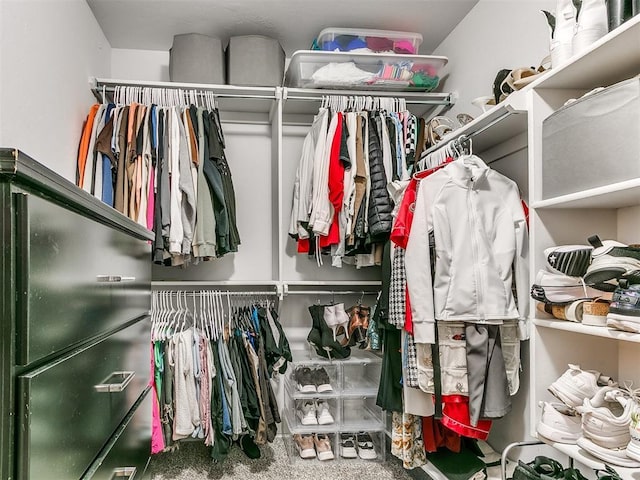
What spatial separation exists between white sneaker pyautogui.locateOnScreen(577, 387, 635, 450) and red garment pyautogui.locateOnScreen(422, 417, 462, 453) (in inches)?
37.3

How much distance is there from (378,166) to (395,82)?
53cm

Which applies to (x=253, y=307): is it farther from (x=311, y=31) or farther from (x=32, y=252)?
(x=32, y=252)

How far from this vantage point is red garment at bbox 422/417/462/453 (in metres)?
2.20

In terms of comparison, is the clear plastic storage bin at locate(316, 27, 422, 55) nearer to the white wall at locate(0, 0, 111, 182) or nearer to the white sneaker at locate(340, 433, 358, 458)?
the white wall at locate(0, 0, 111, 182)

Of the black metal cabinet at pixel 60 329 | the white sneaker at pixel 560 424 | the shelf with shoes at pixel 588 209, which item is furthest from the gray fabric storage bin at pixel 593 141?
the black metal cabinet at pixel 60 329

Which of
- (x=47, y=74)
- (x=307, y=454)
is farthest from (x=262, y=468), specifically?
(x=47, y=74)

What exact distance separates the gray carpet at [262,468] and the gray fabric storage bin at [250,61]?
2.01m

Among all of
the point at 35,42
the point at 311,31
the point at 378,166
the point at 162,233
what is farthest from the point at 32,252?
the point at 311,31

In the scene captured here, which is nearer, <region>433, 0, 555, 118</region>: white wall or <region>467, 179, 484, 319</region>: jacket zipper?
<region>467, 179, 484, 319</region>: jacket zipper

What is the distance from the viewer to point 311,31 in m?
2.86

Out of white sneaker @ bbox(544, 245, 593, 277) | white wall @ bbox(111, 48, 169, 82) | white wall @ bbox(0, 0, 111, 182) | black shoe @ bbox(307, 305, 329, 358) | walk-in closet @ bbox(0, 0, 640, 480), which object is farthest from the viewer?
white wall @ bbox(111, 48, 169, 82)

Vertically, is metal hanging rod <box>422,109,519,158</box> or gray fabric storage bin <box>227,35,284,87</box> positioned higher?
gray fabric storage bin <box>227,35,284,87</box>

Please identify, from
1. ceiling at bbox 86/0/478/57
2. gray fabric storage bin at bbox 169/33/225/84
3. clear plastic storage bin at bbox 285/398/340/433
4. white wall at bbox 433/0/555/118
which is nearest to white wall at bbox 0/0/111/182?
ceiling at bbox 86/0/478/57

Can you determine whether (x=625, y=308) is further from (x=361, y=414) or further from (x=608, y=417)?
(x=361, y=414)
